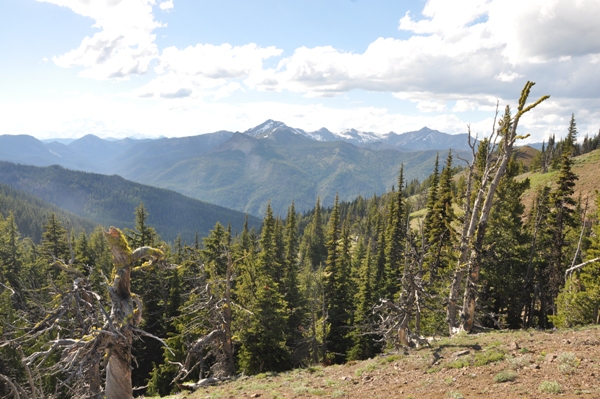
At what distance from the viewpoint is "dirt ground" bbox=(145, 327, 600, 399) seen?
388 inches

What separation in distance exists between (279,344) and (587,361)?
21.6 metres

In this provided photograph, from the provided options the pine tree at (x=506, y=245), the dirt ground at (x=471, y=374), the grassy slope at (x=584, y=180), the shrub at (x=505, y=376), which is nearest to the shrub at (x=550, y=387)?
the dirt ground at (x=471, y=374)

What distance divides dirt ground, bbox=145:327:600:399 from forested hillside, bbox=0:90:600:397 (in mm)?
915

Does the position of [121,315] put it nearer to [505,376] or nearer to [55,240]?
[505,376]

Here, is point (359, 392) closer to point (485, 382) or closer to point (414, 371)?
point (414, 371)

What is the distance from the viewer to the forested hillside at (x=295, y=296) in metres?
8.95

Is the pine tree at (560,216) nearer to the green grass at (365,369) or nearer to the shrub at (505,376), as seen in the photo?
the green grass at (365,369)

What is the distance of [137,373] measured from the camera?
36.3m

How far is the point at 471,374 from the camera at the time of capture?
11492 millimetres

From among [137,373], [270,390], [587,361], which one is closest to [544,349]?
[587,361]

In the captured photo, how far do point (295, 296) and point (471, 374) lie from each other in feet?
97.7

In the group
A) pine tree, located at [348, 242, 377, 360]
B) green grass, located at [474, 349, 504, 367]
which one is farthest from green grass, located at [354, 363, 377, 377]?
pine tree, located at [348, 242, 377, 360]

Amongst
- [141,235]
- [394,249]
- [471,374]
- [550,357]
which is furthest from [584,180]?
[141,235]

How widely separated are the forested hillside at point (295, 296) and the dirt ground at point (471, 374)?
915 mm
